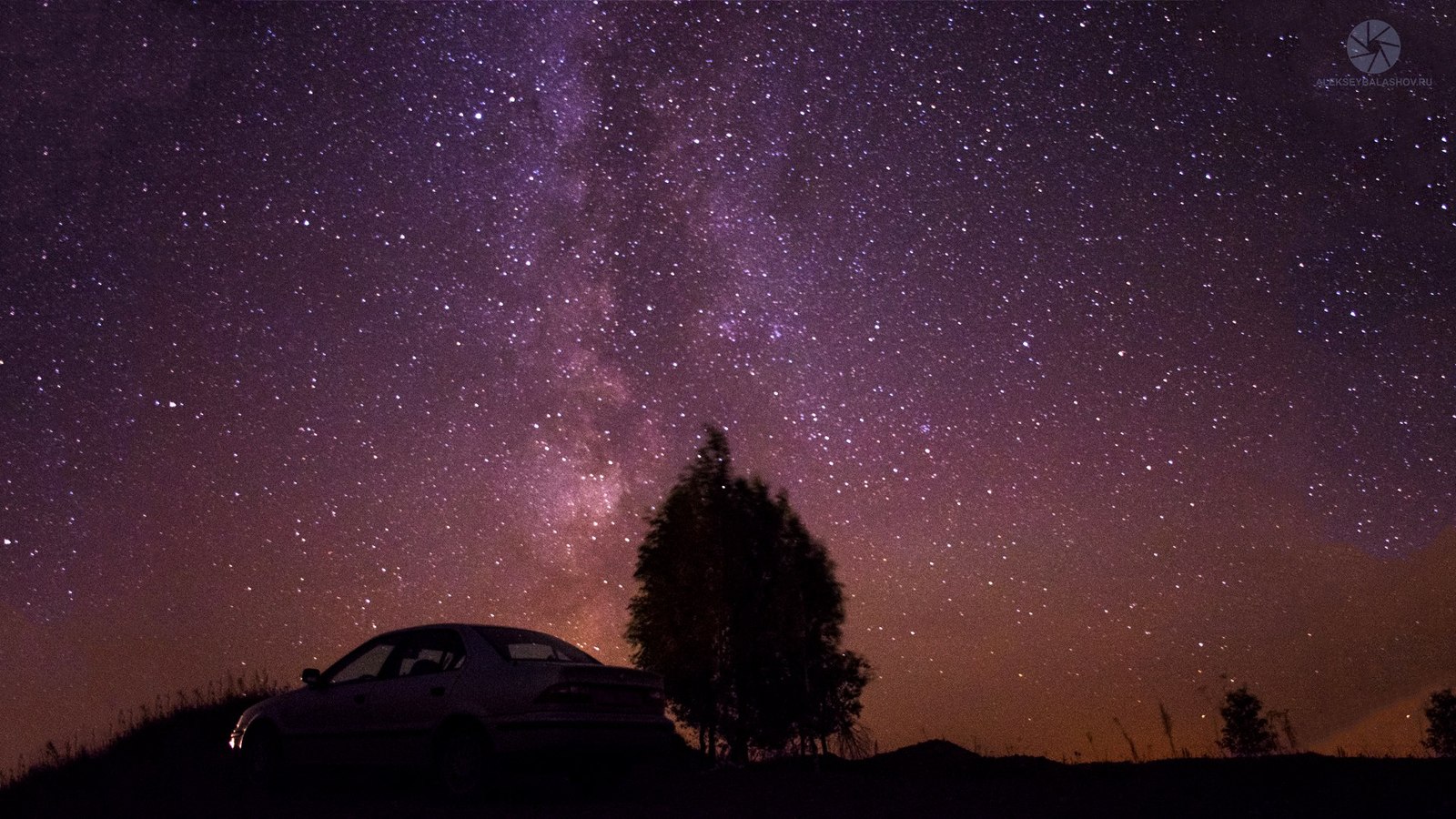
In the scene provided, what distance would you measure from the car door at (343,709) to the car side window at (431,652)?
0.60ft

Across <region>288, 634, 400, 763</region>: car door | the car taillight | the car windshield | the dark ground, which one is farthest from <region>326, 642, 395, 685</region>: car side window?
the car taillight

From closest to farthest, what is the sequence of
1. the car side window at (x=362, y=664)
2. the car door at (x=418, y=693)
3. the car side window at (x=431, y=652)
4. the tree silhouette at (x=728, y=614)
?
the car door at (x=418, y=693) < the car side window at (x=431, y=652) < the car side window at (x=362, y=664) < the tree silhouette at (x=728, y=614)

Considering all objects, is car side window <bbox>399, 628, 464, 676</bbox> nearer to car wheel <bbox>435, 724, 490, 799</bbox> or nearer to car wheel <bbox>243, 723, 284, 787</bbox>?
car wheel <bbox>435, 724, 490, 799</bbox>

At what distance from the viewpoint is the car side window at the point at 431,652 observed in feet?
29.6

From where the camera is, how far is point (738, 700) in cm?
2200

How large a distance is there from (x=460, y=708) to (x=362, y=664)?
6.32ft

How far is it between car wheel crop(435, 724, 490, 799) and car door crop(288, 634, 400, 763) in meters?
0.94

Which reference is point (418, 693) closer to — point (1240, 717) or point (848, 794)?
point (848, 794)

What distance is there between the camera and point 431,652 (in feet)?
30.4

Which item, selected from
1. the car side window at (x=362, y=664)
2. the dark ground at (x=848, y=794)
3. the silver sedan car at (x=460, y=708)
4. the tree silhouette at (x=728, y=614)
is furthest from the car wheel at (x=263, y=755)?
the tree silhouette at (x=728, y=614)

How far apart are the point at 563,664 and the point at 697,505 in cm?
1481

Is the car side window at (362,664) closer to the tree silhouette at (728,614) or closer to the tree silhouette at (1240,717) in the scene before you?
the tree silhouette at (728,614)

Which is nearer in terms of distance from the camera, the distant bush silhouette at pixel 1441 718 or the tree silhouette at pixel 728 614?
the tree silhouette at pixel 728 614

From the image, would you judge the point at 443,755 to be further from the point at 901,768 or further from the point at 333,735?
the point at 901,768
